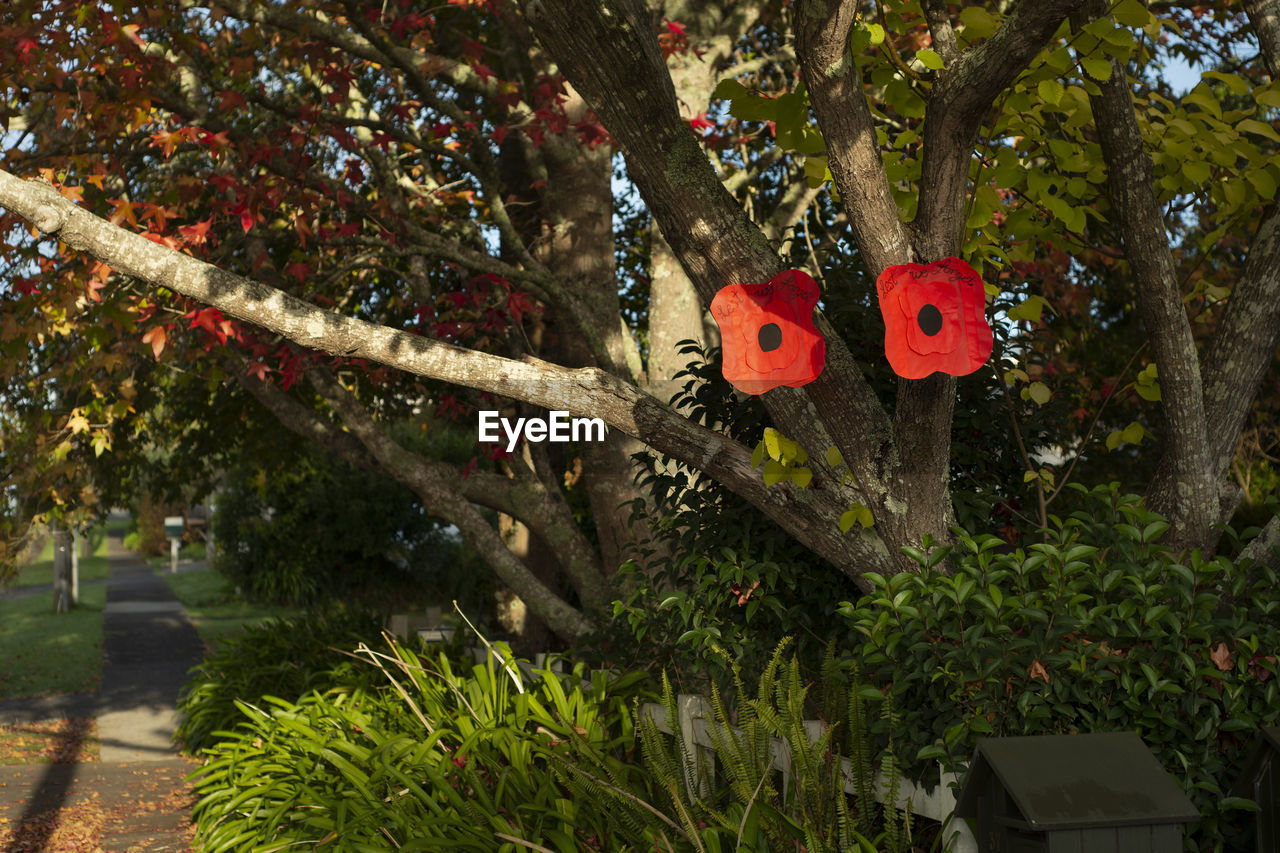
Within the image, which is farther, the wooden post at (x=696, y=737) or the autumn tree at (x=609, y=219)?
the wooden post at (x=696, y=737)

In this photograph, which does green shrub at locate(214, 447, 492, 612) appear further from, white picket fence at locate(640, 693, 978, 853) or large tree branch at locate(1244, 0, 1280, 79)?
large tree branch at locate(1244, 0, 1280, 79)

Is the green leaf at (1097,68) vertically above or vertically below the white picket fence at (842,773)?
above

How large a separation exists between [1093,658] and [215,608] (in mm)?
16643

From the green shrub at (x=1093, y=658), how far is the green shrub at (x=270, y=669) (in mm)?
4709

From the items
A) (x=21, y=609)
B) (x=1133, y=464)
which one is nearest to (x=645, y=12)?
(x=1133, y=464)

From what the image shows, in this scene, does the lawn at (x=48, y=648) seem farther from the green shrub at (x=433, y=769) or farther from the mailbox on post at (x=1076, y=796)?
the mailbox on post at (x=1076, y=796)

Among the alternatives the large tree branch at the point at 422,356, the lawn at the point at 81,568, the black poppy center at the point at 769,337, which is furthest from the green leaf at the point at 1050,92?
the lawn at the point at 81,568

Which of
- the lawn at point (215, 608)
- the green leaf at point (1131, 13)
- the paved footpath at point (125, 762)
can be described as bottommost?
the paved footpath at point (125, 762)

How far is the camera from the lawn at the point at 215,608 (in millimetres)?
14938

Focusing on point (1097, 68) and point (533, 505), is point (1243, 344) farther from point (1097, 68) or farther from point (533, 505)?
point (533, 505)

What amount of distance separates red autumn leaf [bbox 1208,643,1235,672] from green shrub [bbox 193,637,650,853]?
204cm

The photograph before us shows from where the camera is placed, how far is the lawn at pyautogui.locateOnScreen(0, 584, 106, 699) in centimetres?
1124

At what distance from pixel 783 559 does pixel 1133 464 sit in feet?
20.0

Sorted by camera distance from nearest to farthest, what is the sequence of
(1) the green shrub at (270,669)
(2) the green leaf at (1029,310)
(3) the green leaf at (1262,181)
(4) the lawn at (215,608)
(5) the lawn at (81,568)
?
1. (3) the green leaf at (1262,181)
2. (2) the green leaf at (1029,310)
3. (1) the green shrub at (270,669)
4. (4) the lawn at (215,608)
5. (5) the lawn at (81,568)
